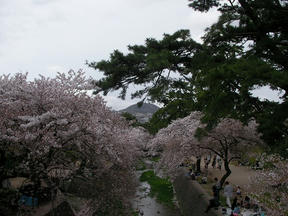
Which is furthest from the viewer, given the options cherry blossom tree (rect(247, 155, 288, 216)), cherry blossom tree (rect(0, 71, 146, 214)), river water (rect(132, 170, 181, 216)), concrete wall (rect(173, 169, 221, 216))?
river water (rect(132, 170, 181, 216))

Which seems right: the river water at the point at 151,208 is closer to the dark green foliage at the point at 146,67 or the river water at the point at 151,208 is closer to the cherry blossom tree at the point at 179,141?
the cherry blossom tree at the point at 179,141

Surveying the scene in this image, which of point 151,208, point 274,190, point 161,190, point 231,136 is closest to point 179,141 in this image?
point 231,136

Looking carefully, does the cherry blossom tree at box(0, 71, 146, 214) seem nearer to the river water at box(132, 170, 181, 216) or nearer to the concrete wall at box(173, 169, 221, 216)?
the concrete wall at box(173, 169, 221, 216)

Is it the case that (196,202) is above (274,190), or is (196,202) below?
below

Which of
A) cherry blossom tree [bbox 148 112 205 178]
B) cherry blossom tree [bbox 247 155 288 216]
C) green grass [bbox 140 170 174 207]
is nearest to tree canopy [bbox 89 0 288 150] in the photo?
cherry blossom tree [bbox 247 155 288 216]

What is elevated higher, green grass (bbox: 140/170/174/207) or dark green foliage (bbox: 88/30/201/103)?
dark green foliage (bbox: 88/30/201/103)

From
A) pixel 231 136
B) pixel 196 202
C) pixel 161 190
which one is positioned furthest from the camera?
pixel 161 190

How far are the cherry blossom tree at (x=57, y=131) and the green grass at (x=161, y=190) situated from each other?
26.9ft

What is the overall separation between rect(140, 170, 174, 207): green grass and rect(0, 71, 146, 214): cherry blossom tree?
8.19 m

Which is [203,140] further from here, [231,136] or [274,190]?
[274,190]

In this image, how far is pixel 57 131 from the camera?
218 inches

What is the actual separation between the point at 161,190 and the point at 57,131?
44.2 ft

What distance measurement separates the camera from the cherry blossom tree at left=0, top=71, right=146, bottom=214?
5.29 m

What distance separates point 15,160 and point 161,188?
13895mm
